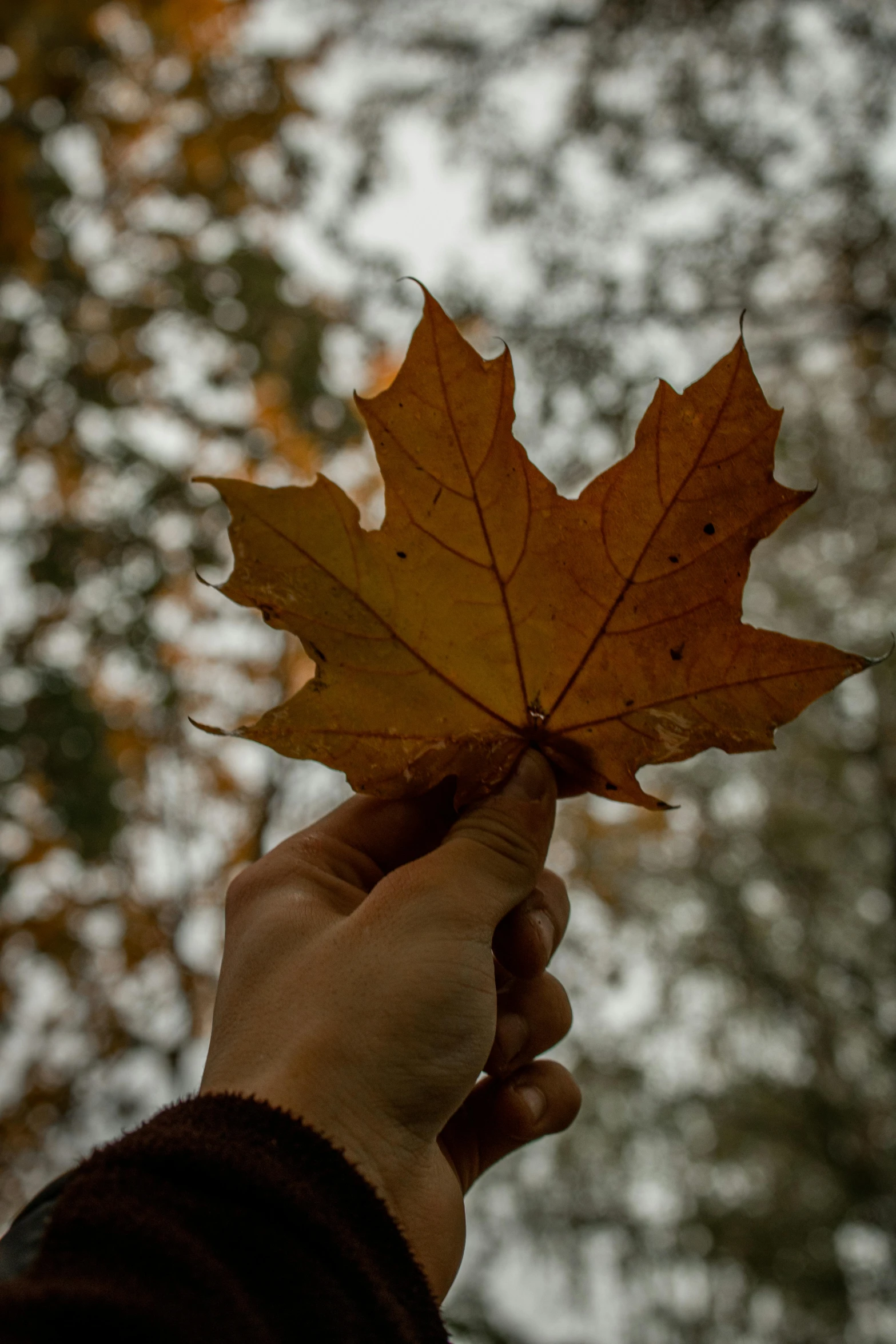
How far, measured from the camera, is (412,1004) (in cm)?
96

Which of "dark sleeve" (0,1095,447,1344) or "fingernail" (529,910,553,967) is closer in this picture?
"dark sleeve" (0,1095,447,1344)

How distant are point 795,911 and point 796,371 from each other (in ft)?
14.1

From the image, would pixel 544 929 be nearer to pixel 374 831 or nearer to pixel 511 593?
pixel 374 831

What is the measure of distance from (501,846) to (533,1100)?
429 millimetres

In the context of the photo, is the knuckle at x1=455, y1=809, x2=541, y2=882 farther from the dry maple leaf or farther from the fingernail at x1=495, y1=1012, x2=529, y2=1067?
the fingernail at x1=495, y1=1012, x2=529, y2=1067

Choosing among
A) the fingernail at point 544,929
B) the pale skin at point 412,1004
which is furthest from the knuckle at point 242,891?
the fingernail at point 544,929

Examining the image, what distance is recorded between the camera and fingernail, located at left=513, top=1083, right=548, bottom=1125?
1.23 m

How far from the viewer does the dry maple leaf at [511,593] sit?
974 millimetres

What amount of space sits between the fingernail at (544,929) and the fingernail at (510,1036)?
9 cm

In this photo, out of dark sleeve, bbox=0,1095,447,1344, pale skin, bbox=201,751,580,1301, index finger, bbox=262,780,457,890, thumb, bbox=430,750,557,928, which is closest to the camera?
dark sleeve, bbox=0,1095,447,1344

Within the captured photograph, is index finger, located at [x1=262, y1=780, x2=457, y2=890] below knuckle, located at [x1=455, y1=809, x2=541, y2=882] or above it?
above

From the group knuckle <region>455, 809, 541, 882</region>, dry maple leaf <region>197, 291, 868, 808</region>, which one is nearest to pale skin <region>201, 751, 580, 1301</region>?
knuckle <region>455, 809, 541, 882</region>

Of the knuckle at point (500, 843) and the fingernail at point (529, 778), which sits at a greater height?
the fingernail at point (529, 778)

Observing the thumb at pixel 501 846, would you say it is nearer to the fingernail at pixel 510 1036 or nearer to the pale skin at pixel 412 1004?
the pale skin at pixel 412 1004
